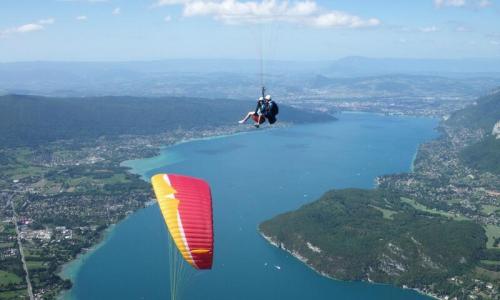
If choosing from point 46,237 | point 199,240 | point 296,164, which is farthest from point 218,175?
point 199,240

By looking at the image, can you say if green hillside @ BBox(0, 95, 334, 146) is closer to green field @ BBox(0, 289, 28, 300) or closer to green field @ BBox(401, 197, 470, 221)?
green field @ BBox(0, 289, 28, 300)

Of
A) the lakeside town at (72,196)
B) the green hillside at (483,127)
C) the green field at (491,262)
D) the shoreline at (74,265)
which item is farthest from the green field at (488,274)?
the green hillside at (483,127)

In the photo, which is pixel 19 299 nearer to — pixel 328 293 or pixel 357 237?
pixel 328 293

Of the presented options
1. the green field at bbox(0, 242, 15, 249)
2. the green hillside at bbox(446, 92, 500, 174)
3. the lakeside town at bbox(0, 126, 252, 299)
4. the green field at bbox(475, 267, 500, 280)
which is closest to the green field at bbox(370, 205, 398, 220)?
the green field at bbox(475, 267, 500, 280)

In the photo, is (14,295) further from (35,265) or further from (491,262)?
(491,262)

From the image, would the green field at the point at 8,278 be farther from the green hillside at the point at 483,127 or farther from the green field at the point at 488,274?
the green hillside at the point at 483,127

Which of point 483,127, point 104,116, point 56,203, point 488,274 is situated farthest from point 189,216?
point 104,116
